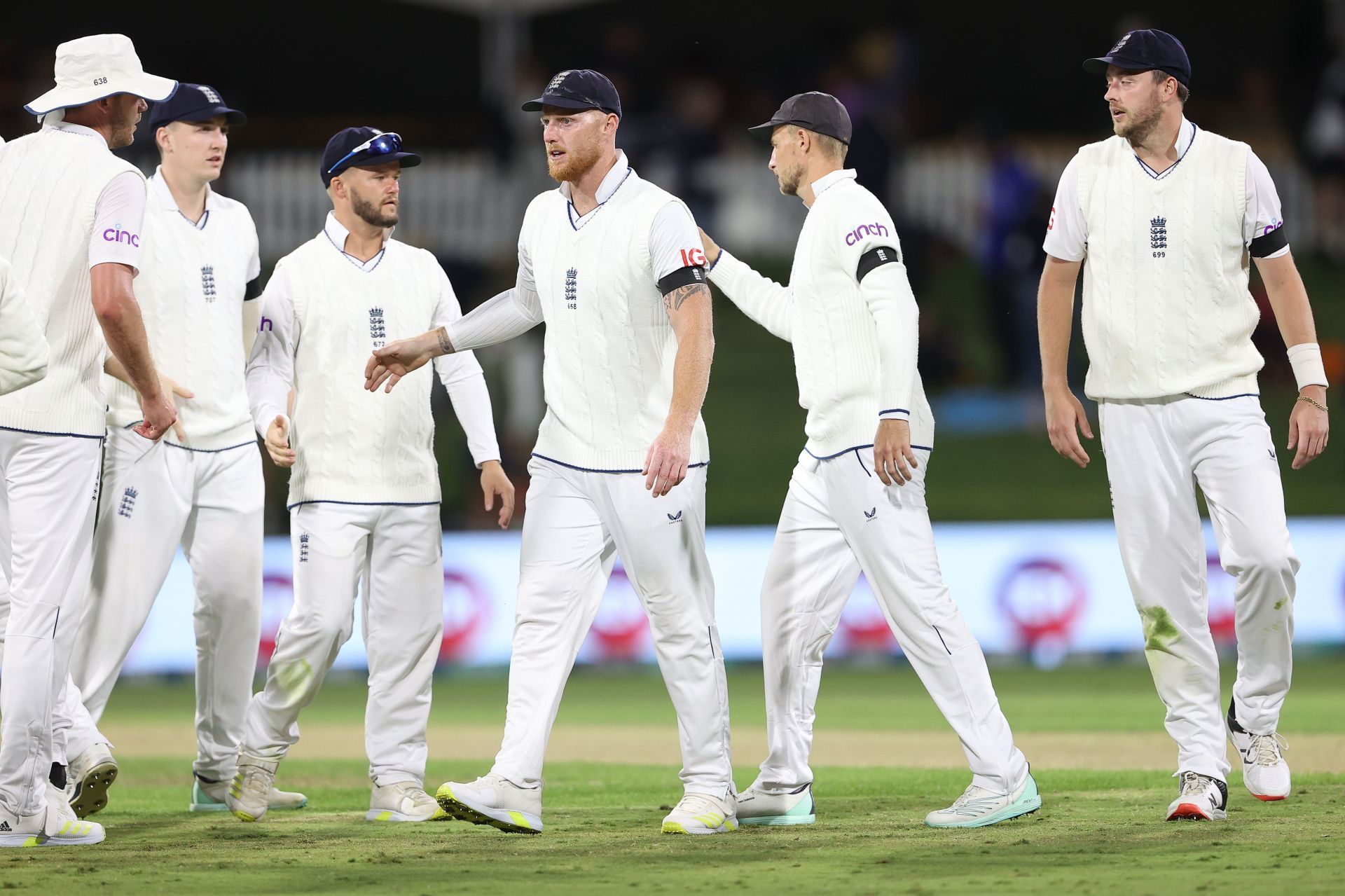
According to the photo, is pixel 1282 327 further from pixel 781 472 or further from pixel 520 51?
pixel 520 51

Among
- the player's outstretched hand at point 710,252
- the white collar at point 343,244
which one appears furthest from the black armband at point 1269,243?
the white collar at point 343,244

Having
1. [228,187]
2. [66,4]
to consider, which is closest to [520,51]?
[228,187]

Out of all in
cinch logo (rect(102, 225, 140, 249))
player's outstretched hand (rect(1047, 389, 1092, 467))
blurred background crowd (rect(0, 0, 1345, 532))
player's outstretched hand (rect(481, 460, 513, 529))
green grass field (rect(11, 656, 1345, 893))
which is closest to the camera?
green grass field (rect(11, 656, 1345, 893))

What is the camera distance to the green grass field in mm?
5352

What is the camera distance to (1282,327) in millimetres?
6824

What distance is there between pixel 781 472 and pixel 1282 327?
11.7 meters

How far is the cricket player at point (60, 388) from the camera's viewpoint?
20.2ft

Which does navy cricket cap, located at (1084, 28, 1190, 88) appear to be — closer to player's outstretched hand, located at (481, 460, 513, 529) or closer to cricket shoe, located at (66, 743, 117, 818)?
player's outstretched hand, located at (481, 460, 513, 529)

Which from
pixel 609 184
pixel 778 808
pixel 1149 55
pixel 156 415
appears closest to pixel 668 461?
pixel 609 184

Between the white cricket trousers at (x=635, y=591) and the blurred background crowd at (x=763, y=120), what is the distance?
29.8ft

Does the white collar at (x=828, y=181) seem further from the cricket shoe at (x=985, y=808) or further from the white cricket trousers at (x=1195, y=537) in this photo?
the cricket shoe at (x=985, y=808)

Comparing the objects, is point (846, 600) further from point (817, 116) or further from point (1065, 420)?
point (817, 116)

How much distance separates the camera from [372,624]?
23.9 feet

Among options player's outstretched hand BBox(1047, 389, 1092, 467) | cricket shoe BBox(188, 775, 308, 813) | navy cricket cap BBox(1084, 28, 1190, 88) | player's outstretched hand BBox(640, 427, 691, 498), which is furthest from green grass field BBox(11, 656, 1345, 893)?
navy cricket cap BBox(1084, 28, 1190, 88)
